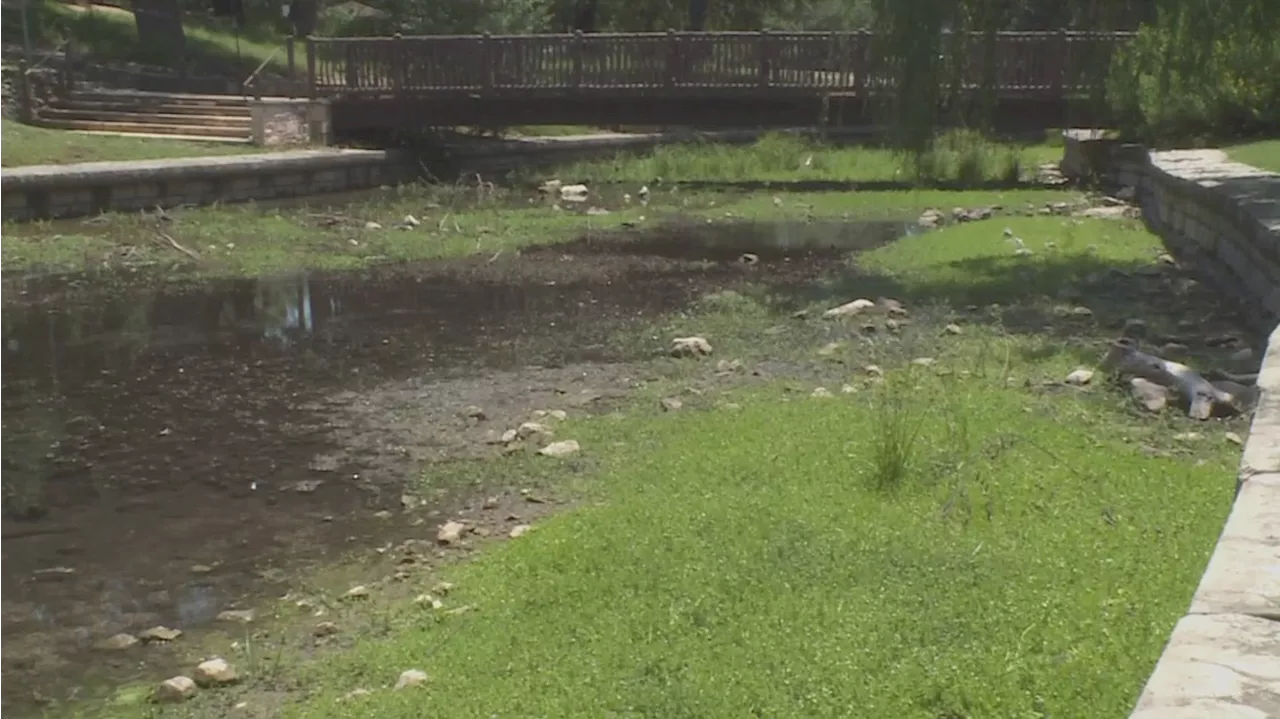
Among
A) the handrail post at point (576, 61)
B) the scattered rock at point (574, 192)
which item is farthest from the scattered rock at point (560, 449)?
the handrail post at point (576, 61)

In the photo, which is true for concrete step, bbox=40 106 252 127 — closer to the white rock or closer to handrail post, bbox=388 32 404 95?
handrail post, bbox=388 32 404 95

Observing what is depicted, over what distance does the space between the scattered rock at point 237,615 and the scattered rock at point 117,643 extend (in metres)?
0.36

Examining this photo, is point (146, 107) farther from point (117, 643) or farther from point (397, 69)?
point (117, 643)

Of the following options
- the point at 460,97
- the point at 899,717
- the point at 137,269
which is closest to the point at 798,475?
the point at 899,717

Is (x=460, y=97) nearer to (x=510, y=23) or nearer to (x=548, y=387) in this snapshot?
(x=510, y=23)

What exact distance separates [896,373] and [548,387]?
2377 mm

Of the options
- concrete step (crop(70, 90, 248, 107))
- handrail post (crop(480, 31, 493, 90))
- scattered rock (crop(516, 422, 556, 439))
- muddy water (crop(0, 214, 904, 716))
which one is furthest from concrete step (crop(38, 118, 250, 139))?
scattered rock (crop(516, 422, 556, 439))

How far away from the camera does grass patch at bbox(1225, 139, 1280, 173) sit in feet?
52.0

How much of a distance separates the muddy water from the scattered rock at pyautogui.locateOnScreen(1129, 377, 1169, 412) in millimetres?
3984

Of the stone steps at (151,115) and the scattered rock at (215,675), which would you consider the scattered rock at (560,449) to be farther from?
the stone steps at (151,115)

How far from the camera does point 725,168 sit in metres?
26.5

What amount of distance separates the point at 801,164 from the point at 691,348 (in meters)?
16.8

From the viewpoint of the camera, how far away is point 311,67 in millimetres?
26656

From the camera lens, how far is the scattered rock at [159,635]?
19.3 feet
